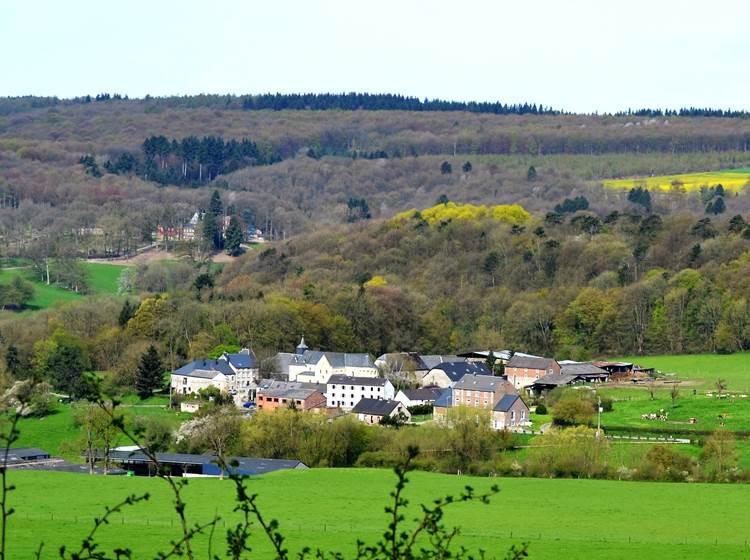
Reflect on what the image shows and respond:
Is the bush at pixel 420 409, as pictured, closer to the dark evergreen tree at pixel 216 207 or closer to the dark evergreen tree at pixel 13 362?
the dark evergreen tree at pixel 13 362

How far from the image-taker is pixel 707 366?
66.0 meters

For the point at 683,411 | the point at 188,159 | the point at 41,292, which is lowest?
the point at 41,292

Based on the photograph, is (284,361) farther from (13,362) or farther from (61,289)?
(61,289)

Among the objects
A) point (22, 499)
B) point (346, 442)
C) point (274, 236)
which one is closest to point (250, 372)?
point (346, 442)

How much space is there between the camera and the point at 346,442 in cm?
4981

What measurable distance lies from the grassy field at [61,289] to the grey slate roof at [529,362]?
29817 millimetres

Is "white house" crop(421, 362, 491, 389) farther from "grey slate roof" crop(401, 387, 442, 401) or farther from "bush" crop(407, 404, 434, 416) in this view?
"bush" crop(407, 404, 434, 416)

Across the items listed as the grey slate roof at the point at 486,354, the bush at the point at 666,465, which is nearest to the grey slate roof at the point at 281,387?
the grey slate roof at the point at 486,354

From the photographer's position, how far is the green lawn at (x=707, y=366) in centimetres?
6106

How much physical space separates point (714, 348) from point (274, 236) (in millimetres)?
60814

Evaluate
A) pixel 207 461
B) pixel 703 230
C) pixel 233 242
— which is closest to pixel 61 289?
pixel 233 242

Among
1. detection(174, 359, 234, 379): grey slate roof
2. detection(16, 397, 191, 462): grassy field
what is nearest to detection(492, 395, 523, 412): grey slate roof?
detection(16, 397, 191, 462): grassy field

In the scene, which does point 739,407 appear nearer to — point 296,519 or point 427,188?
point 296,519

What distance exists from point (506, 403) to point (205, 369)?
592 inches
